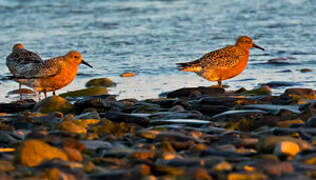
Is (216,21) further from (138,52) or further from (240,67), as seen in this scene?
(240,67)

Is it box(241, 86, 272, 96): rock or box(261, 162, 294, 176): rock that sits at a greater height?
box(261, 162, 294, 176): rock

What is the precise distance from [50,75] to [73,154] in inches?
153

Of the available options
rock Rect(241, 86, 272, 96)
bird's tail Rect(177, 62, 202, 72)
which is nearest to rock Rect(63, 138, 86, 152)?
rock Rect(241, 86, 272, 96)

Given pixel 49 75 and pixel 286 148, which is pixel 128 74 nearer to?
pixel 49 75

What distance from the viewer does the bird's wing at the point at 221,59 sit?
30.7ft

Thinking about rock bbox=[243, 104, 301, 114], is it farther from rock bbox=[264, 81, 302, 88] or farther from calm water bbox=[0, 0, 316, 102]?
rock bbox=[264, 81, 302, 88]

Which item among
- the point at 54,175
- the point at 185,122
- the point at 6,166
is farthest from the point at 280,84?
the point at 54,175

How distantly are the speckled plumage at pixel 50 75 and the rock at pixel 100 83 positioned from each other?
101 cm

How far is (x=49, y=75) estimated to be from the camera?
834 cm

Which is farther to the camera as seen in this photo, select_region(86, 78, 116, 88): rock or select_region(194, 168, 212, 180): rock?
select_region(86, 78, 116, 88): rock

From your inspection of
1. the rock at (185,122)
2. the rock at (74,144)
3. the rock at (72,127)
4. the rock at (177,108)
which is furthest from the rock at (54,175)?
the rock at (177,108)

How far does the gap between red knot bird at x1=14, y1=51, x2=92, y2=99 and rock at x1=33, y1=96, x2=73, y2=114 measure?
115 cm

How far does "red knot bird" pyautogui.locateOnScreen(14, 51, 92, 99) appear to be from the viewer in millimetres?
8359

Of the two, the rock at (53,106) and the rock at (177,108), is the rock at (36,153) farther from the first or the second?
the rock at (53,106)
